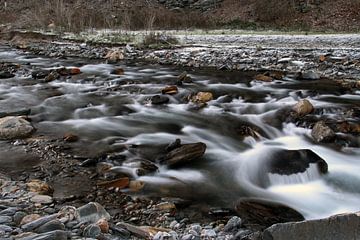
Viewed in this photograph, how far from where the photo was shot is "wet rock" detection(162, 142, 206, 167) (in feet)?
19.0

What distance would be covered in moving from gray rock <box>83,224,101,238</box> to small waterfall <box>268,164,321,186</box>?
2.66m

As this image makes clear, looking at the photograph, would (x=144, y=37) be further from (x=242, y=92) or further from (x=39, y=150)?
(x=39, y=150)

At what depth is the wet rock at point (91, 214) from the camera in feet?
12.7

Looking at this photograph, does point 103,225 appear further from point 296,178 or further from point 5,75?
point 5,75

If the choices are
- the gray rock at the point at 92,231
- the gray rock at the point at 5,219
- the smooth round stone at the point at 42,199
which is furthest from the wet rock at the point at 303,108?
the gray rock at the point at 5,219

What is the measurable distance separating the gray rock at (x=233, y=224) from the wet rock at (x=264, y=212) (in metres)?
0.16

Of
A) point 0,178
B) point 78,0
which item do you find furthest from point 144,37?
point 78,0

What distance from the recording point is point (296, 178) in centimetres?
542

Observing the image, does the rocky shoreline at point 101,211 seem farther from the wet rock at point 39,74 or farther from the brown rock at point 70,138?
the wet rock at point 39,74

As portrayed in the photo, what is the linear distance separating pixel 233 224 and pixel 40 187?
2.34 metres

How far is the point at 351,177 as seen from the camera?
5555 millimetres

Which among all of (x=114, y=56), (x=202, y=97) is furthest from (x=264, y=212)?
(x=114, y=56)

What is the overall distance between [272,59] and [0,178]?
33.9ft

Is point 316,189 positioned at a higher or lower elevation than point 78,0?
lower
